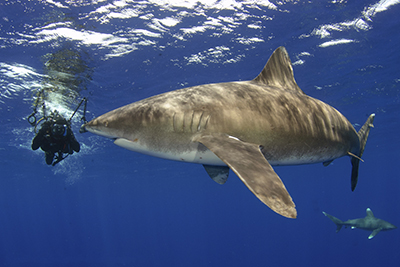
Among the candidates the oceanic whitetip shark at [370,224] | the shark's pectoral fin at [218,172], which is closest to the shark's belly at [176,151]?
the shark's pectoral fin at [218,172]

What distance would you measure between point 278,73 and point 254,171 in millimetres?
2795

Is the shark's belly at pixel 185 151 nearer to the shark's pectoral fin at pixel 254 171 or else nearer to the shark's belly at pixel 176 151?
the shark's belly at pixel 176 151

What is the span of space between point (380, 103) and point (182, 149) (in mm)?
22112

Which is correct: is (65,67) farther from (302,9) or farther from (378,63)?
(378,63)

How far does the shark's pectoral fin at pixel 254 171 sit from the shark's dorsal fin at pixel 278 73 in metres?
2.04

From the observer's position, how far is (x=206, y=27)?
33.6ft

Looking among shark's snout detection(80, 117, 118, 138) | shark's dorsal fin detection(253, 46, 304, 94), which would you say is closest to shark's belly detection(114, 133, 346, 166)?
shark's snout detection(80, 117, 118, 138)

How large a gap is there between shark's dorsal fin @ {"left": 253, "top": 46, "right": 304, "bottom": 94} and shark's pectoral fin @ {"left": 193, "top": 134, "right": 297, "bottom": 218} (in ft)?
6.69

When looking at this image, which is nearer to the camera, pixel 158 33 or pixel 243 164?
pixel 243 164

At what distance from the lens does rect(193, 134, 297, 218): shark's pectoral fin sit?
1672 millimetres

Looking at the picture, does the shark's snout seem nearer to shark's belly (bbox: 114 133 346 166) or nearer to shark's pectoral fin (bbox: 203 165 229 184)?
shark's belly (bbox: 114 133 346 166)

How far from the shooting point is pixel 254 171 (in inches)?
74.9

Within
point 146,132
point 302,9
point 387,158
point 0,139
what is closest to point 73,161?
→ point 0,139

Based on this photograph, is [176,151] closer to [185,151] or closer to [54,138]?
[185,151]
